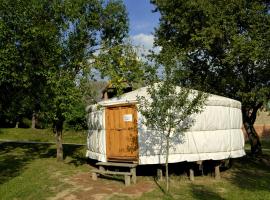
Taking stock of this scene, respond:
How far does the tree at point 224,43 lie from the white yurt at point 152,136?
2819mm

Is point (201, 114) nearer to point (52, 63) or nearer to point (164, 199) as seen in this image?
point (164, 199)

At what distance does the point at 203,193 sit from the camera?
12.1 m

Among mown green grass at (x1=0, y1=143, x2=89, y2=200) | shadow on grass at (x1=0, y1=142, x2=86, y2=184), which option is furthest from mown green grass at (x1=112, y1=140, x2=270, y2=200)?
shadow on grass at (x1=0, y1=142, x2=86, y2=184)

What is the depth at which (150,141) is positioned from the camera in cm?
1372

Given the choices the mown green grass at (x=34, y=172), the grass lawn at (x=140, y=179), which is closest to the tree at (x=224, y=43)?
the grass lawn at (x=140, y=179)

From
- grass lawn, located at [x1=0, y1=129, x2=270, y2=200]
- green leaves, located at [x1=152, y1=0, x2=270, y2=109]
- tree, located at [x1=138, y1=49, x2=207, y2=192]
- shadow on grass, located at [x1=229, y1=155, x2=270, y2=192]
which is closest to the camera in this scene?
tree, located at [x1=138, y1=49, x2=207, y2=192]

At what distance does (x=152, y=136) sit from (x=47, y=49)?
542 cm

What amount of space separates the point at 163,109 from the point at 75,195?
3.35m

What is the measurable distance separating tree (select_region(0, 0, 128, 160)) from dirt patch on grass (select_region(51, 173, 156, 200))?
10.1ft

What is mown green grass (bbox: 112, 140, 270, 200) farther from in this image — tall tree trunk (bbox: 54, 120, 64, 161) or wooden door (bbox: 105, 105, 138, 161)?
tall tree trunk (bbox: 54, 120, 64, 161)

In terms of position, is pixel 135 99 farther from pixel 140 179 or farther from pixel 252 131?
pixel 252 131

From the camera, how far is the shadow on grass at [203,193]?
1155 centimetres

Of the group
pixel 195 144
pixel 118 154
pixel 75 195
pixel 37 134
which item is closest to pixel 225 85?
pixel 195 144

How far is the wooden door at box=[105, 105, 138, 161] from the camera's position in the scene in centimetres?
1397
